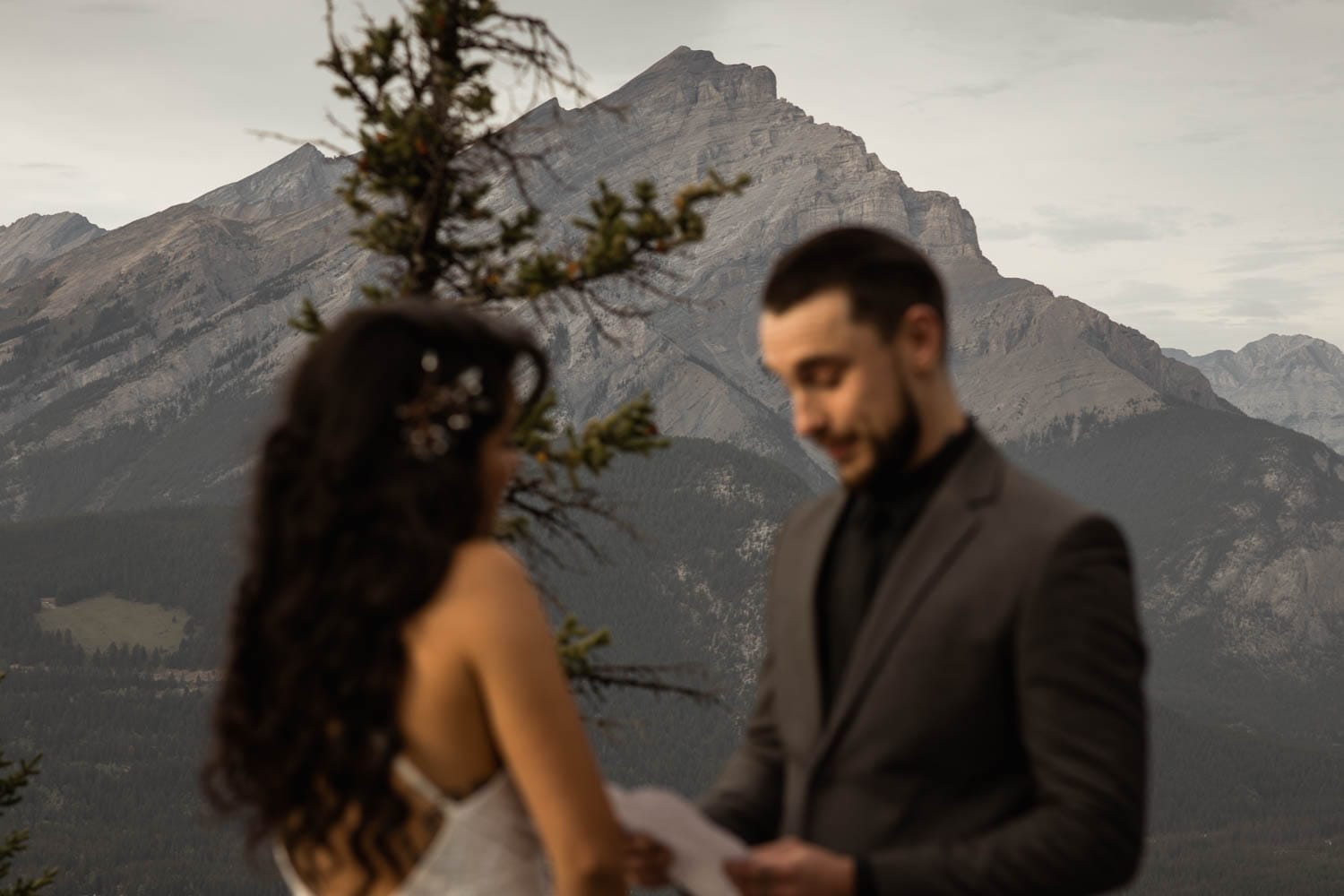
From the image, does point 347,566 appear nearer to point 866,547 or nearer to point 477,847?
point 477,847

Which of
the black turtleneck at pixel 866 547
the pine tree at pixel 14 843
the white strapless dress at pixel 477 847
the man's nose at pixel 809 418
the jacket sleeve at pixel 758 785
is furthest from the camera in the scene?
the pine tree at pixel 14 843

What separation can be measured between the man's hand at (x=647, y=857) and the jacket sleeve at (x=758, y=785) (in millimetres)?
395

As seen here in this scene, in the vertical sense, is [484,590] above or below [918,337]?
below

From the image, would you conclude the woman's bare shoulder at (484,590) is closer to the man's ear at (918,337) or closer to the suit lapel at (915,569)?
the suit lapel at (915,569)

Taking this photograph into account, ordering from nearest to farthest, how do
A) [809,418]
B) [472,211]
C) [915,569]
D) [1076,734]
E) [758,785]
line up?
1. [1076,734]
2. [915,569]
3. [809,418]
4. [758,785]
5. [472,211]

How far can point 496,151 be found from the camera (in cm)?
1325

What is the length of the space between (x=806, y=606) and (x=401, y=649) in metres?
1.11

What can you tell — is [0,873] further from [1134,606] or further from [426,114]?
[1134,606]

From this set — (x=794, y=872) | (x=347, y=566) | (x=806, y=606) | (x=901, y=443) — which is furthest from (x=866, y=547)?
(x=347, y=566)

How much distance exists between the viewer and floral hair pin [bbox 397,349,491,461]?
3863 mm

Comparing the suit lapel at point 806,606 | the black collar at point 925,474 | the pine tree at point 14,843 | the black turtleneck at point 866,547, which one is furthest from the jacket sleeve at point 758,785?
the pine tree at point 14,843

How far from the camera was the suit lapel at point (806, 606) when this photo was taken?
4.23 meters

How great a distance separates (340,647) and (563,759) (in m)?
0.58

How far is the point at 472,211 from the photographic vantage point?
13125 millimetres
